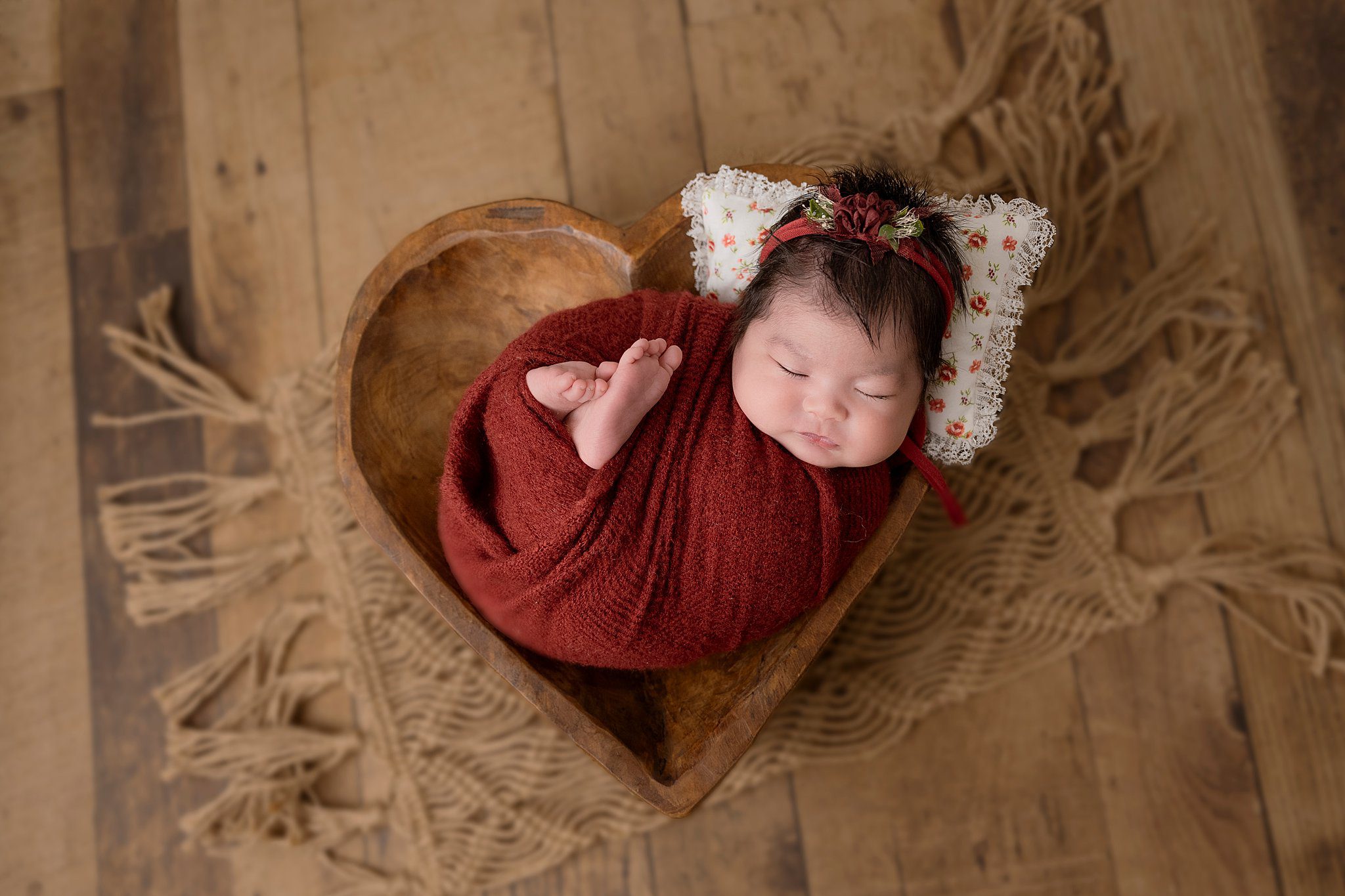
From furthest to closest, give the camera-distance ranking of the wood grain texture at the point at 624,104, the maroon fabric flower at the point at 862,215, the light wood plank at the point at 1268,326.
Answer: the wood grain texture at the point at 624,104 < the light wood plank at the point at 1268,326 < the maroon fabric flower at the point at 862,215

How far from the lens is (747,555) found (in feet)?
3.18

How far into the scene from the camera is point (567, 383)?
94cm

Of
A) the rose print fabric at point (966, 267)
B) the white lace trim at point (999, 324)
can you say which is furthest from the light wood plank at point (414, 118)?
the white lace trim at point (999, 324)

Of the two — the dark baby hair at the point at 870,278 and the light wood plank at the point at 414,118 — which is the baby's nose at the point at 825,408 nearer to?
the dark baby hair at the point at 870,278

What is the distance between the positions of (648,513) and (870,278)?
30 centimetres

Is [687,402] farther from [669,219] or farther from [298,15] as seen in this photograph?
[298,15]

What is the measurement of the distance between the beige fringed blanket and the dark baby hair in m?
0.41

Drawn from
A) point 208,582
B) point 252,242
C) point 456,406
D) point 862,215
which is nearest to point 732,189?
point 862,215

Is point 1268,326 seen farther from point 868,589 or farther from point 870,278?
point 870,278

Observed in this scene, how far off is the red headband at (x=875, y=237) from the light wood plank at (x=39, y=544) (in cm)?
104

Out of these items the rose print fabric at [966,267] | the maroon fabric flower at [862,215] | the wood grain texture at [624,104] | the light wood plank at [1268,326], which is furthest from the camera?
the wood grain texture at [624,104]

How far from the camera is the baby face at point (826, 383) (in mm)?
899

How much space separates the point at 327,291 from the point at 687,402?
0.66 metres

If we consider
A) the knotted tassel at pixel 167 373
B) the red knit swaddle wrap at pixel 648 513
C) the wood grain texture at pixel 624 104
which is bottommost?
the red knit swaddle wrap at pixel 648 513
